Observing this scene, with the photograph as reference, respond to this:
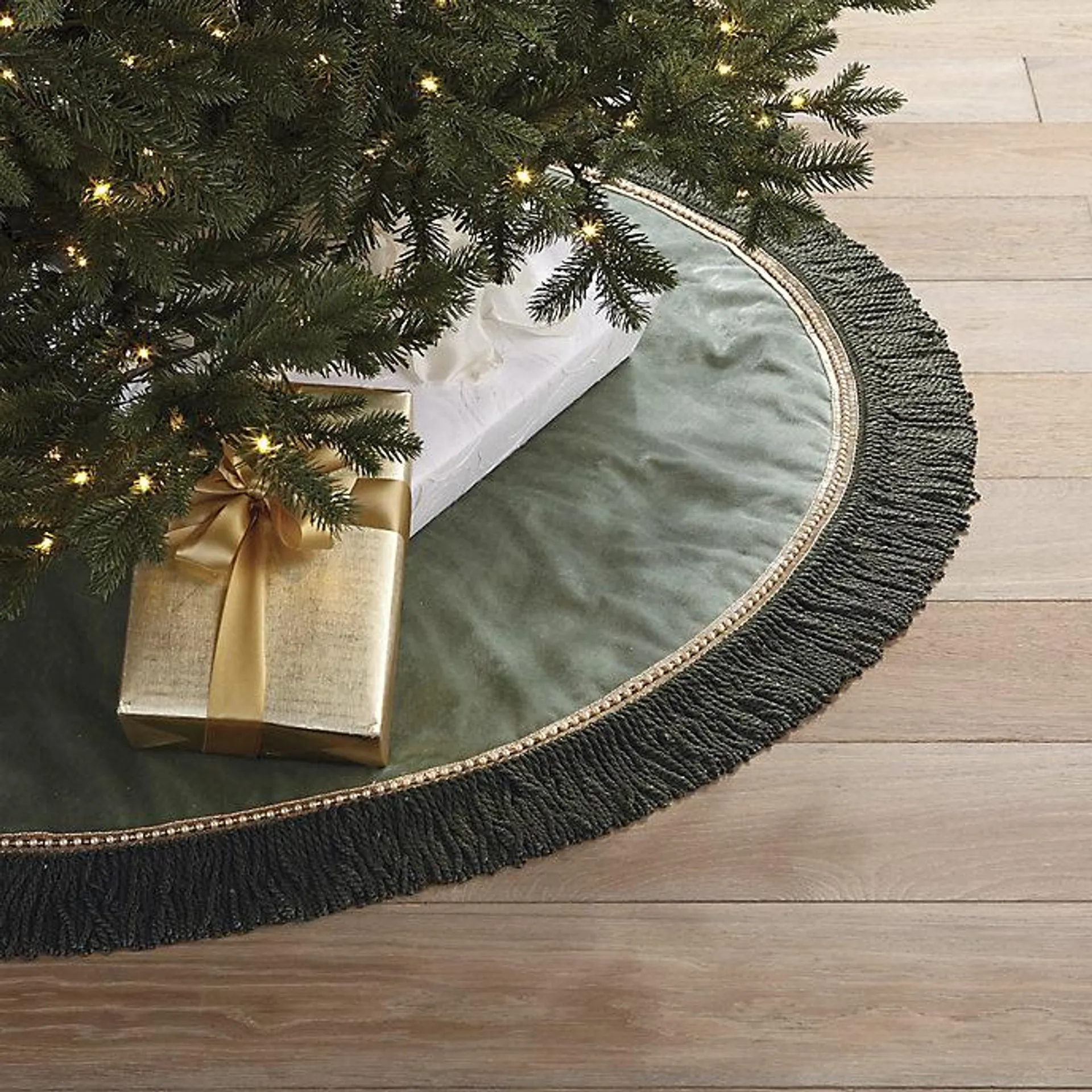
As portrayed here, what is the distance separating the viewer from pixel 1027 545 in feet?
4.44

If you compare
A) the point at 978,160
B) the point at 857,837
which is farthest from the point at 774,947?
the point at 978,160

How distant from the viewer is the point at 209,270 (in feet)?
3.30

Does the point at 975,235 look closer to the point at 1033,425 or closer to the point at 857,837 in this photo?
the point at 1033,425

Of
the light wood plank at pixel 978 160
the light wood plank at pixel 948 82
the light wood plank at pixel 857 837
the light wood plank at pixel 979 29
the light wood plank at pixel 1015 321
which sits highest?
the light wood plank at pixel 979 29

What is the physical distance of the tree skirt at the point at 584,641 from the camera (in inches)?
46.2

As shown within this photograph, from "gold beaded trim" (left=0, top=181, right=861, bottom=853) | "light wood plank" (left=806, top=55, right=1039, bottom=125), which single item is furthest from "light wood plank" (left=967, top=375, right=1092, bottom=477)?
"light wood plank" (left=806, top=55, right=1039, bottom=125)

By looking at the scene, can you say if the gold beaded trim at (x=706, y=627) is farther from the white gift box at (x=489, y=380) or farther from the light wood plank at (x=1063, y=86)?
the light wood plank at (x=1063, y=86)

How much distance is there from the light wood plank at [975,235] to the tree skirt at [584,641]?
0.07 m

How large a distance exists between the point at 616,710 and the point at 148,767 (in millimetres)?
376

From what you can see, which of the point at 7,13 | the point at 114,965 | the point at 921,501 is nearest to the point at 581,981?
the point at 114,965

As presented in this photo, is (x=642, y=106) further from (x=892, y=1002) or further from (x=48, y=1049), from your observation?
(x=48, y=1049)

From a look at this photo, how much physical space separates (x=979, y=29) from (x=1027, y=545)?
0.77 metres

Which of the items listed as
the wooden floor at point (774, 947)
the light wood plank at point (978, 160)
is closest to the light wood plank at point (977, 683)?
the wooden floor at point (774, 947)

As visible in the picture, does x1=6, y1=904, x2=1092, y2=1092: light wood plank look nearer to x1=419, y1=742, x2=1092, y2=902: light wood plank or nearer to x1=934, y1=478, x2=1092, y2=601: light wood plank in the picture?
x1=419, y1=742, x2=1092, y2=902: light wood plank
